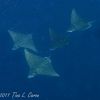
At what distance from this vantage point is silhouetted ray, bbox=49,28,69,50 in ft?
53.2

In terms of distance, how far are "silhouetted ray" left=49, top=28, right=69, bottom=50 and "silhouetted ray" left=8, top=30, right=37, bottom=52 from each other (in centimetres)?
20

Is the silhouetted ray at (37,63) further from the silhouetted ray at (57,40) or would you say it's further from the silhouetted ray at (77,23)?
the silhouetted ray at (77,23)

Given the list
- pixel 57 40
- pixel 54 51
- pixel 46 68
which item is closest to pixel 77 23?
pixel 57 40

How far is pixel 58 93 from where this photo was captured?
16.3 m

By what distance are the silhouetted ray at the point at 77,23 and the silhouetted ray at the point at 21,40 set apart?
1.33 ft

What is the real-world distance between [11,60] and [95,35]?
0.82 m

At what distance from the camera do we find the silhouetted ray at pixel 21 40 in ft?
53.1

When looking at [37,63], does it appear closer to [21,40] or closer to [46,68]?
[46,68]

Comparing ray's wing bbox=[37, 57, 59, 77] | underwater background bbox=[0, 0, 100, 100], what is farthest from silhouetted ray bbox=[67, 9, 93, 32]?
ray's wing bbox=[37, 57, 59, 77]

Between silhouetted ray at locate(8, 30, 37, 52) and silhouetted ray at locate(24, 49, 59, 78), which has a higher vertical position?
silhouetted ray at locate(8, 30, 37, 52)

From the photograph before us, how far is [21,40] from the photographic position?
53.1ft

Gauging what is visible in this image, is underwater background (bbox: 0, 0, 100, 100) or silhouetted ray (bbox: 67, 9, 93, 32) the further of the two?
underwater background (bbox: 0, 0, 100, 100)

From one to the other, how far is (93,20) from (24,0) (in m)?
0.67

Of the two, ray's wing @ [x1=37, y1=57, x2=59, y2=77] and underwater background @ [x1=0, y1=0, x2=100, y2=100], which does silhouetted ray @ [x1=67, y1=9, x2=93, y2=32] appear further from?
ray's wing @ [x1=37, y1=57, x2=59, y2=77]
